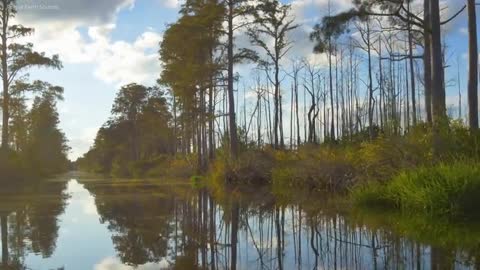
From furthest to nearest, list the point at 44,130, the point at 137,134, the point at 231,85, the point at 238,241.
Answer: the point at 137,134, the point at 44,130, the point at 231,85, the point at 238,241

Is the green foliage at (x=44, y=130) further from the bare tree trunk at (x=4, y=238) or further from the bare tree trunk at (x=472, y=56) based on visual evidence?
the bare tree trunk at (x=472, y=56)

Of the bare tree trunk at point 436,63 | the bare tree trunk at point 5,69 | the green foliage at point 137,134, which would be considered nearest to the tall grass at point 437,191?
the bare tree trunk at point 436,63

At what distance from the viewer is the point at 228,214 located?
12047 millimetres

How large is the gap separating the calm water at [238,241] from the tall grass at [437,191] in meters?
0.70

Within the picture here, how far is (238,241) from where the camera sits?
8227 mm

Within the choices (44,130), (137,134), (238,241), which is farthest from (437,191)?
(137,134)

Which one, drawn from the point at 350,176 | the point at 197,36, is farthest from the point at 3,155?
the point at 350,176

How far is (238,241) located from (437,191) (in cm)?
389

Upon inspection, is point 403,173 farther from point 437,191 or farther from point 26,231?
point 26,231

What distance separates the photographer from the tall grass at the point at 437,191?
911 cm

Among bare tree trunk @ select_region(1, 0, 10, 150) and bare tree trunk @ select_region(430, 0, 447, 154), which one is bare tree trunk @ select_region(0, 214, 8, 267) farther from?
bare tree trunk @ select_region(1, 0, 10, 150)

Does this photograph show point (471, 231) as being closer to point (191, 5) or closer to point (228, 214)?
point (228, 214)

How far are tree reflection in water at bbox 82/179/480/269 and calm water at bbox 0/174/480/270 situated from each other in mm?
12

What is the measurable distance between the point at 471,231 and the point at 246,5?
62.5 feet
